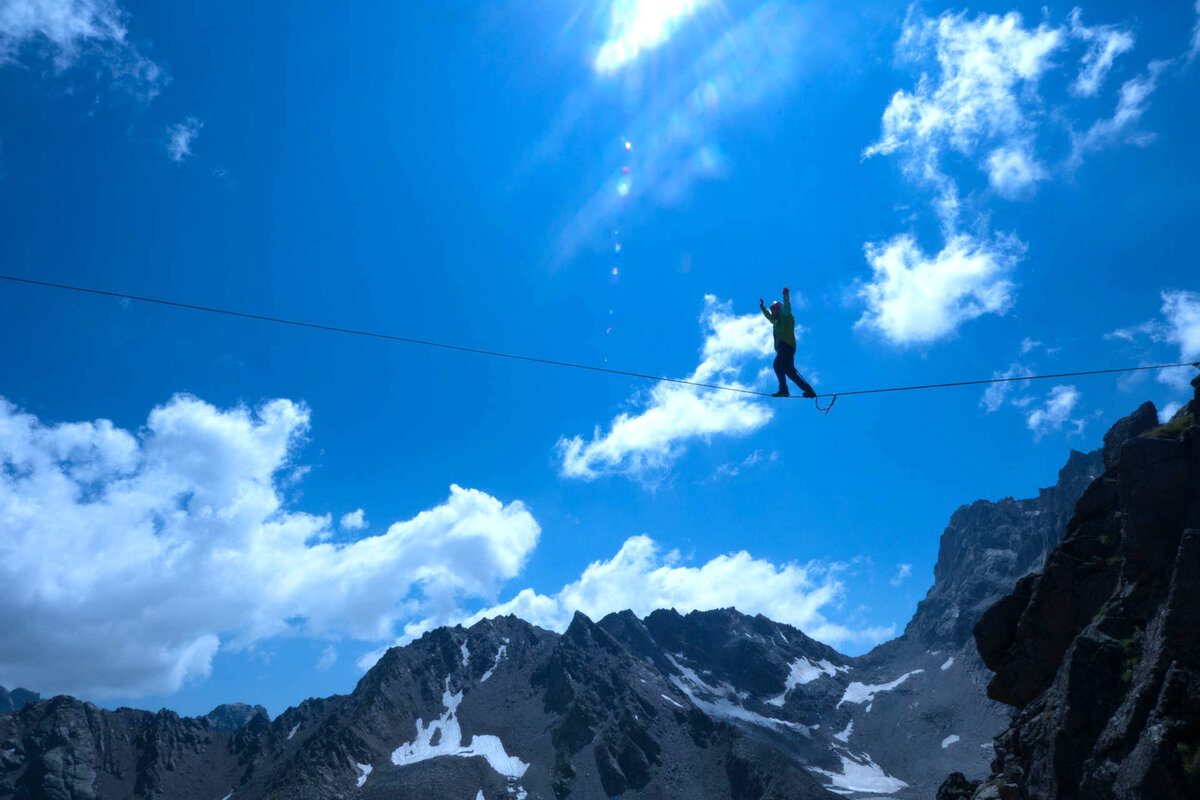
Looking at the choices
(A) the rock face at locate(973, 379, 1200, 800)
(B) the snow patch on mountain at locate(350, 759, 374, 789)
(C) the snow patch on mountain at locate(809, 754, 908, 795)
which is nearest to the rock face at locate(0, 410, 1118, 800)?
(B) the snow patch on mountain at locate(350, 759, 374, 789)

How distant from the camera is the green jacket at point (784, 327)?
2275cm

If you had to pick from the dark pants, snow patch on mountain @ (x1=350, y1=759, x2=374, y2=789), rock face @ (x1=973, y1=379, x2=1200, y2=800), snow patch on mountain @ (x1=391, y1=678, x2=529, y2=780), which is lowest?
rock face @ (x1=973, y1=379, x2=1200, y2=800)

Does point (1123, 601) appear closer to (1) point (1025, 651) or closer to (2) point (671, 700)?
(1) point (1025, 651)

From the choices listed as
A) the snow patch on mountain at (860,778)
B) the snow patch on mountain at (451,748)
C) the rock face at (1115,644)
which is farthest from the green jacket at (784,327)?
the snow patch on mountain at (860,778)

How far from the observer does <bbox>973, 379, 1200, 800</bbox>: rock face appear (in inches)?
748

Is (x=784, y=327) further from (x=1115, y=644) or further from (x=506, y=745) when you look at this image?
(x=506, y=745)

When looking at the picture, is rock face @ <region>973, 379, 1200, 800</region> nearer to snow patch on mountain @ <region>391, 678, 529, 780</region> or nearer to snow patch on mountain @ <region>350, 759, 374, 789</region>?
snow patch on mountain @ <region>391, 678, 529, 780</region>

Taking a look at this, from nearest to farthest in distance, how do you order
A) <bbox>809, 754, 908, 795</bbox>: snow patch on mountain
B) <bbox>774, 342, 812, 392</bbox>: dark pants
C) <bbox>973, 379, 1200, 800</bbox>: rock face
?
<bbox>973, 379, 1200, 800</bbox>: rock face
<bbox>774, 342, 812, 392</bbox>: dark pants
<bbox>809, 754, 908, 795</bbox>: snow patch on mountain

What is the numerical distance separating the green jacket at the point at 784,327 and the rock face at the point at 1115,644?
1197 centimetres

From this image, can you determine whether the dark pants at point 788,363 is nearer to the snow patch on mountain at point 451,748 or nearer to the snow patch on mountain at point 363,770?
the snow patch on mountain at point 451,748

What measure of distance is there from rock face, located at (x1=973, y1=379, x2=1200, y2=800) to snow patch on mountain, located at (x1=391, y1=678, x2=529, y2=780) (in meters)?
141

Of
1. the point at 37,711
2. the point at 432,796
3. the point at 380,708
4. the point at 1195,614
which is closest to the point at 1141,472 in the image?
the point at 1195,614

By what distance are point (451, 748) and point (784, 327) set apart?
164 m

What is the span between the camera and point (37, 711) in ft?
572
